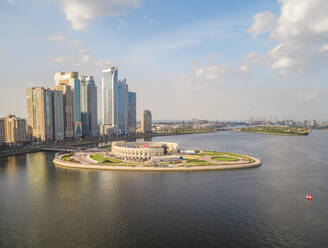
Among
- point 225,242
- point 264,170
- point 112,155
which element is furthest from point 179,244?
point 112,155

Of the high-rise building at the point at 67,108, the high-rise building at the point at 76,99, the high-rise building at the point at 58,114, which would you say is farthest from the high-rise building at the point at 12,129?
the high-rise building at the point at 76,99

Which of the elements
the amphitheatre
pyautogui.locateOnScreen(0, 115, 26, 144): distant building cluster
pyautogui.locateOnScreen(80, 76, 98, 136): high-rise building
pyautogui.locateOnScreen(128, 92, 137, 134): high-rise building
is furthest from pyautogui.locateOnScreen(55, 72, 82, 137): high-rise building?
the amphitheatre

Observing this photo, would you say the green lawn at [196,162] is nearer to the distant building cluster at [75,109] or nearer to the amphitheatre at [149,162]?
the amphitheatre at [149,162]

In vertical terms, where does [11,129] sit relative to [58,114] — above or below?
below

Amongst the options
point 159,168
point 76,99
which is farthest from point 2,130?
point 159,168

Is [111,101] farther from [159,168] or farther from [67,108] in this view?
[159,168]

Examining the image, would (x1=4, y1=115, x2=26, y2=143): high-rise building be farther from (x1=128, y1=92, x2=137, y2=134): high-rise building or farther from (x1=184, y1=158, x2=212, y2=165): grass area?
(x1=128, y1=92, x2=137, y2=134): high-rise building
